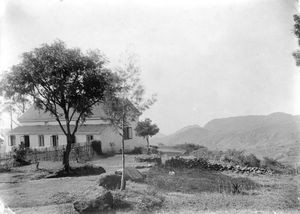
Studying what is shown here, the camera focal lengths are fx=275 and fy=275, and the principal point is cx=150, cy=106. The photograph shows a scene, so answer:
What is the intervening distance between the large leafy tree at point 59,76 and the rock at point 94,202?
8.55m

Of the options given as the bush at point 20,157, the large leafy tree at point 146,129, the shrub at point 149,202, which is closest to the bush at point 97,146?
the large leafy tree at point 146,129

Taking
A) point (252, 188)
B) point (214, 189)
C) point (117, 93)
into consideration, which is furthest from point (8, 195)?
point (252, 188)

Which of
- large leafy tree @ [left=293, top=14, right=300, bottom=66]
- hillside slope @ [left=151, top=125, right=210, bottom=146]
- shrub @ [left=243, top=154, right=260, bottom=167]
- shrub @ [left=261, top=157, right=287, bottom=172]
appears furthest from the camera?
hillside slope @ [left=151, top=125, right=210, bottom=146]

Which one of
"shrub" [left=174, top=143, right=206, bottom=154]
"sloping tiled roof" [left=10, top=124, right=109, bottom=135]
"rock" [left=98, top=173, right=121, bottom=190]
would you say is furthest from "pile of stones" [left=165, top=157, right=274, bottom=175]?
"sloping tiled roof" [left=10, top=124, right=109, bottom=135]

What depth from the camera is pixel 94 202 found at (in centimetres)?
865

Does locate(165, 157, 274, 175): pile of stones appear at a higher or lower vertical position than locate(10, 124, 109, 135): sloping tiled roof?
lower

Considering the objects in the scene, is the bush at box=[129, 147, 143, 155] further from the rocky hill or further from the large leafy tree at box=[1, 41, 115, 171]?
the large leafy tree at box=[1, 41, 115, 171]

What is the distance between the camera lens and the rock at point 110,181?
1206 cm

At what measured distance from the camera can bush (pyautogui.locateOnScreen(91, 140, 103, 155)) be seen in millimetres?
29391

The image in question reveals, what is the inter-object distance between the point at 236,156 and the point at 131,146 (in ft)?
49.7

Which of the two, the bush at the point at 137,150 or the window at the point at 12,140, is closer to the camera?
the bush at the point at 137,150

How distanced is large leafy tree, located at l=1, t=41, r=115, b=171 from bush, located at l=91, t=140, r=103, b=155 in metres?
10.2

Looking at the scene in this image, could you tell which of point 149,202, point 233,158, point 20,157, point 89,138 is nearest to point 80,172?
point 20,157

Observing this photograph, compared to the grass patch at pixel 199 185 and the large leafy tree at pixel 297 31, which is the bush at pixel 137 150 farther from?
the large leafy tree at pixel 297 31
